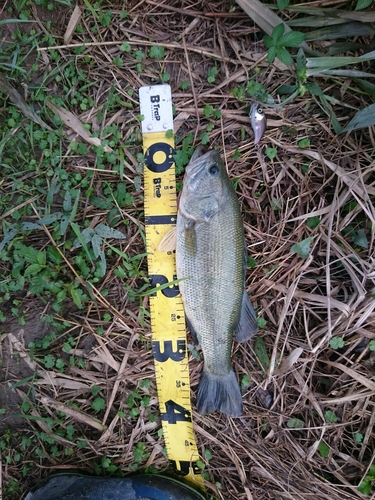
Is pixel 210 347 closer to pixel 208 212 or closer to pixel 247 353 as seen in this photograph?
pixel 247 353

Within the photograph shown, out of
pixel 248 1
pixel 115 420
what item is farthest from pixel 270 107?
pixel 115 420

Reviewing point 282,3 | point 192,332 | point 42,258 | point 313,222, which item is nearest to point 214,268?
point 192,332

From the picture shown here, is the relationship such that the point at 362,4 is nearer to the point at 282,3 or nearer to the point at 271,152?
the point at 282,3

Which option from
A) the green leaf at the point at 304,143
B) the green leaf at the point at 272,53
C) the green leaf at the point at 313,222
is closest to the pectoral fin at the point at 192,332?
the green leaf at the point at 313,222

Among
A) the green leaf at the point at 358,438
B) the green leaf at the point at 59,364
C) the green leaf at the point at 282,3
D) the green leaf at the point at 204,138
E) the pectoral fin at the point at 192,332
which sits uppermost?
the green leaf at the point at 282,3

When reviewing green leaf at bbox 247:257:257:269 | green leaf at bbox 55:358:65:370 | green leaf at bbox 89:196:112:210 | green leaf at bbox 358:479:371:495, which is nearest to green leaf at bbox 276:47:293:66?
green leaf at bbox 247:257:257:269

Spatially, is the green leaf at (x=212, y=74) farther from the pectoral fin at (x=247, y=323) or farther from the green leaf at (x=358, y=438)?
the green leaf at (x=358, y=438)
